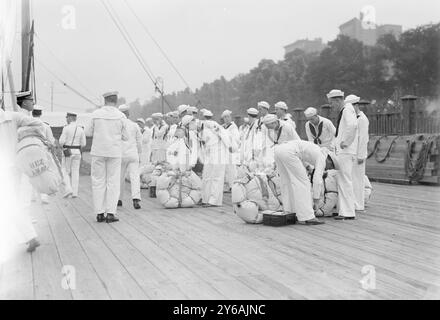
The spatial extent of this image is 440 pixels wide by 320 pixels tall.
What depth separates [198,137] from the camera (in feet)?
31.9

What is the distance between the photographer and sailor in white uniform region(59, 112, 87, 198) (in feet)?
35.7

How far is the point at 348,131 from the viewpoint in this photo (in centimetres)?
748

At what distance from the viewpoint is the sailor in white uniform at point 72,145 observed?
10867 mm

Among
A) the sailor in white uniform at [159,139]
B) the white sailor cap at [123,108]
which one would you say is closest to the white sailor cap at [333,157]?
the white sailor cap at [123,108]

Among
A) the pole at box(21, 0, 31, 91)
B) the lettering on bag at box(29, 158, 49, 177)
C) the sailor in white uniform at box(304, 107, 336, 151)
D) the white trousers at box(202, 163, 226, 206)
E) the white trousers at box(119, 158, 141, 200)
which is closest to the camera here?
the lettering on bag at box(29, 158, 49, 177)

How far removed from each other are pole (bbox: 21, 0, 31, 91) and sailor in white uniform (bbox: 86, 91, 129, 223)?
7622 mm

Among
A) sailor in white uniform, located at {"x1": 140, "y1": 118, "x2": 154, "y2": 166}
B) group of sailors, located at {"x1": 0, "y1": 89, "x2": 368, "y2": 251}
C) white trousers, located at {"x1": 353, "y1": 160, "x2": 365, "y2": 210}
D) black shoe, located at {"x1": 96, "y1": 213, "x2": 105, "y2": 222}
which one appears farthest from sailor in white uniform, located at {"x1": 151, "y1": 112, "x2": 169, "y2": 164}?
white trousers, located at {"x1": 353, "y1": 160, "x2": 365, "y2": 210}

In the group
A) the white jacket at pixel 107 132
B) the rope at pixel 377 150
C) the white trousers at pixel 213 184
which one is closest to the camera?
the white jacket at pixel 107 132

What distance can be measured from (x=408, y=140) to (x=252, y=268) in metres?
9.16

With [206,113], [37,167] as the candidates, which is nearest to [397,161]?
[206,113]

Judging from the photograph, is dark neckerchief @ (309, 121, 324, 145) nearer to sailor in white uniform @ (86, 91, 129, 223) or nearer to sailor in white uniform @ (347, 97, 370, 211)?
sailor in white uniform @ (347, 97, 370, 211)

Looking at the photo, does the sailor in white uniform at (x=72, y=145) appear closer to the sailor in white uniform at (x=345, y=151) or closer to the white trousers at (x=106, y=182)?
the white trousers at (x=106, y=182)

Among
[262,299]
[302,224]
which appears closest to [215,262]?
[262,299]

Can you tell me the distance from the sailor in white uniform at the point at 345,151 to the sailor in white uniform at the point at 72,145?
5.67 metres
